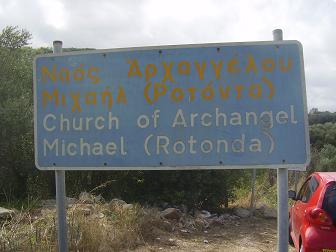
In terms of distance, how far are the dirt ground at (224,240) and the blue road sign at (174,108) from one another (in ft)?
15.5

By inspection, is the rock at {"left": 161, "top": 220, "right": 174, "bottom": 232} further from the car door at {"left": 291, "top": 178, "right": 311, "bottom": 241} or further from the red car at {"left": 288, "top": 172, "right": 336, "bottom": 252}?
the red car at {"left": 288, "top": 172, "right": 336, "bottom": 252}

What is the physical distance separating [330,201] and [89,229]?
3260 mm

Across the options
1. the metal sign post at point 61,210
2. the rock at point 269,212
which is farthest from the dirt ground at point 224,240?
the metal sign post at point 61,210

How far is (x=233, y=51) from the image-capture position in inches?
120

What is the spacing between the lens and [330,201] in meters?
5.97

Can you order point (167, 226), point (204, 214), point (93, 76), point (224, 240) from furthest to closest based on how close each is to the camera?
point (204, 214), point (167, 226), point (224, 240), point (93, 76)

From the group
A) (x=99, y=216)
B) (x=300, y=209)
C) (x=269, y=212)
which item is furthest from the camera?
(x=269, y=212)

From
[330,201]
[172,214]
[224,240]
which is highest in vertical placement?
[330,201]

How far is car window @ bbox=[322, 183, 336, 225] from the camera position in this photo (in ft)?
19.2

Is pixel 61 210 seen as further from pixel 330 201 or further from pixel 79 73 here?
pixel 330 201

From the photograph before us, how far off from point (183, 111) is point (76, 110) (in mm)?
749

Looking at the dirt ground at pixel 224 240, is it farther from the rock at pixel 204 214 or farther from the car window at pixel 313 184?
the car window at pixel 313 184

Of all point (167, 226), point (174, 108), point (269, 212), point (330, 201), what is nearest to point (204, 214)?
point (269, 212)

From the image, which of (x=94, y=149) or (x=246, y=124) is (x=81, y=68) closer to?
(x=94, y=149)
